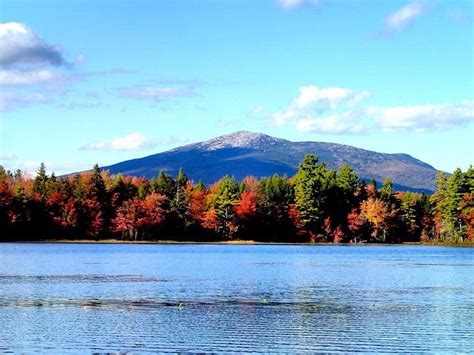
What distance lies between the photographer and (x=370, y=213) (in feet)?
557

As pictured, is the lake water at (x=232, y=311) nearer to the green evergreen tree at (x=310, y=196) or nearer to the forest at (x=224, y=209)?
the forest at (x=224, y=209)

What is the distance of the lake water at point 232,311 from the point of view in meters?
33.7

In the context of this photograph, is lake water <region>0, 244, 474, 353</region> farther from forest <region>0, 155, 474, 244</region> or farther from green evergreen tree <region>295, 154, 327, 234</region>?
green evergreen tree <region>295, 154, 327, 234</region>

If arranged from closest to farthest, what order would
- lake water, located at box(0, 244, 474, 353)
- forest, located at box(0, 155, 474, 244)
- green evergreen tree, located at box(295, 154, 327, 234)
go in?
lake water, located at box(0, 244, 474, 353) → forest, located at box(0, 155, 474, 244) → green evergreen tree, located at box(295, 154, 327, 234)

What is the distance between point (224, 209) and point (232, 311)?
392ft

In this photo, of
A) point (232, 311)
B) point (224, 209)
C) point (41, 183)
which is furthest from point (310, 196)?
point (232, 311)

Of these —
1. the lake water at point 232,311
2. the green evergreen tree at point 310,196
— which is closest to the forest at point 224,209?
the green evergreen tree at point 310,196

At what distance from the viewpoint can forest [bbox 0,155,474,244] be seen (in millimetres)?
153250

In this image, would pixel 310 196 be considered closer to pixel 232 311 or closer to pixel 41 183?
Answer: pixel 41 183

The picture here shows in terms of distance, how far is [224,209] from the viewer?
163 metres

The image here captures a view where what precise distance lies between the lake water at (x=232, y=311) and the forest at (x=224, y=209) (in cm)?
7820

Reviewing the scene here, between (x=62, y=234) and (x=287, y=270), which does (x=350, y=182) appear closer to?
(x=62, y=234)

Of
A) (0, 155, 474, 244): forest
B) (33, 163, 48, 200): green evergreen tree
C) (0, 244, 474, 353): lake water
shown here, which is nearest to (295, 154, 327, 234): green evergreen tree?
(0, 155, 474, 244): forest

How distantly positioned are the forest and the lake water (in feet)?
257
